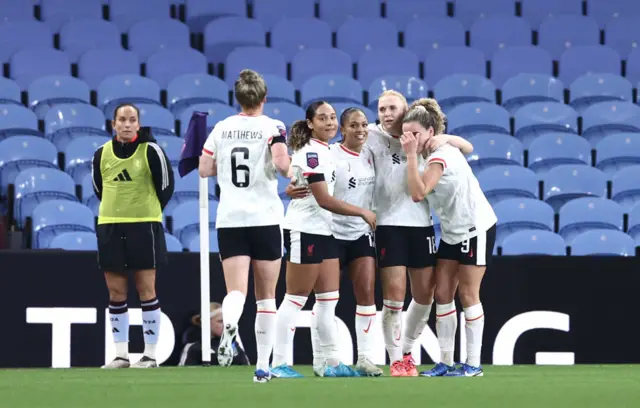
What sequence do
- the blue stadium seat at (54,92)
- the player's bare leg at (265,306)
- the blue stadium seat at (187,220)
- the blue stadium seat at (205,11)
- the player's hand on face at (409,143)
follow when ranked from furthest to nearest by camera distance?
the blue stadium seat at (205,11), the blue stadium seat at (54,92), the blue stadium seat at (187,220), the player's hand on face at (409,143), the player's bare leg at (265,306)

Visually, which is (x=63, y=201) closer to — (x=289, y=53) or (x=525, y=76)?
(x=289, y=53)

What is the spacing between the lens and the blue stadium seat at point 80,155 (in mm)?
11953

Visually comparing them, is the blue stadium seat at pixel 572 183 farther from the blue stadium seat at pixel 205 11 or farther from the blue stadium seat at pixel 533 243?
the blue stadium seat at pixel 205 11

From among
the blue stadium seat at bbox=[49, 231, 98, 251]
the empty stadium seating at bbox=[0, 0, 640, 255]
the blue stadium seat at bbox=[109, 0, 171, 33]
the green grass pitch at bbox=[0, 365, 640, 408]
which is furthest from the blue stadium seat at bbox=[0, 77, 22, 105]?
the green grass pitch at bbox=[0, 365, 640, 408]

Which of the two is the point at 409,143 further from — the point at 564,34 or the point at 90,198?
the point at 564,34

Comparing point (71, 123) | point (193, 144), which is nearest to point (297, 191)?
point (193, 144)

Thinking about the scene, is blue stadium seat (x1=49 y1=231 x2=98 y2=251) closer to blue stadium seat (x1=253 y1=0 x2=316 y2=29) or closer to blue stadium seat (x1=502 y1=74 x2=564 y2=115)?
blue stadium seat (x1=253 y1=0 x2=316 y2=29)

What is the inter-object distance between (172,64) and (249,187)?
6647mm

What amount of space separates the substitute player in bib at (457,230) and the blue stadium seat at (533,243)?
332cm

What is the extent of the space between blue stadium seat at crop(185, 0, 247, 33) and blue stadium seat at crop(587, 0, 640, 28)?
4.35m

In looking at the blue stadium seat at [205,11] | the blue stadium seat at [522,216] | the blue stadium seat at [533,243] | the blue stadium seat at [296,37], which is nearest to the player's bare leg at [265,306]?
the blue stadium seat at [533,243]

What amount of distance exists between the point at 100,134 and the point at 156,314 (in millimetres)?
3714

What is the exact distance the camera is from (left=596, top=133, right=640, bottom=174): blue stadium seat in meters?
13.1

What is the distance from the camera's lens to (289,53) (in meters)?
14.5
